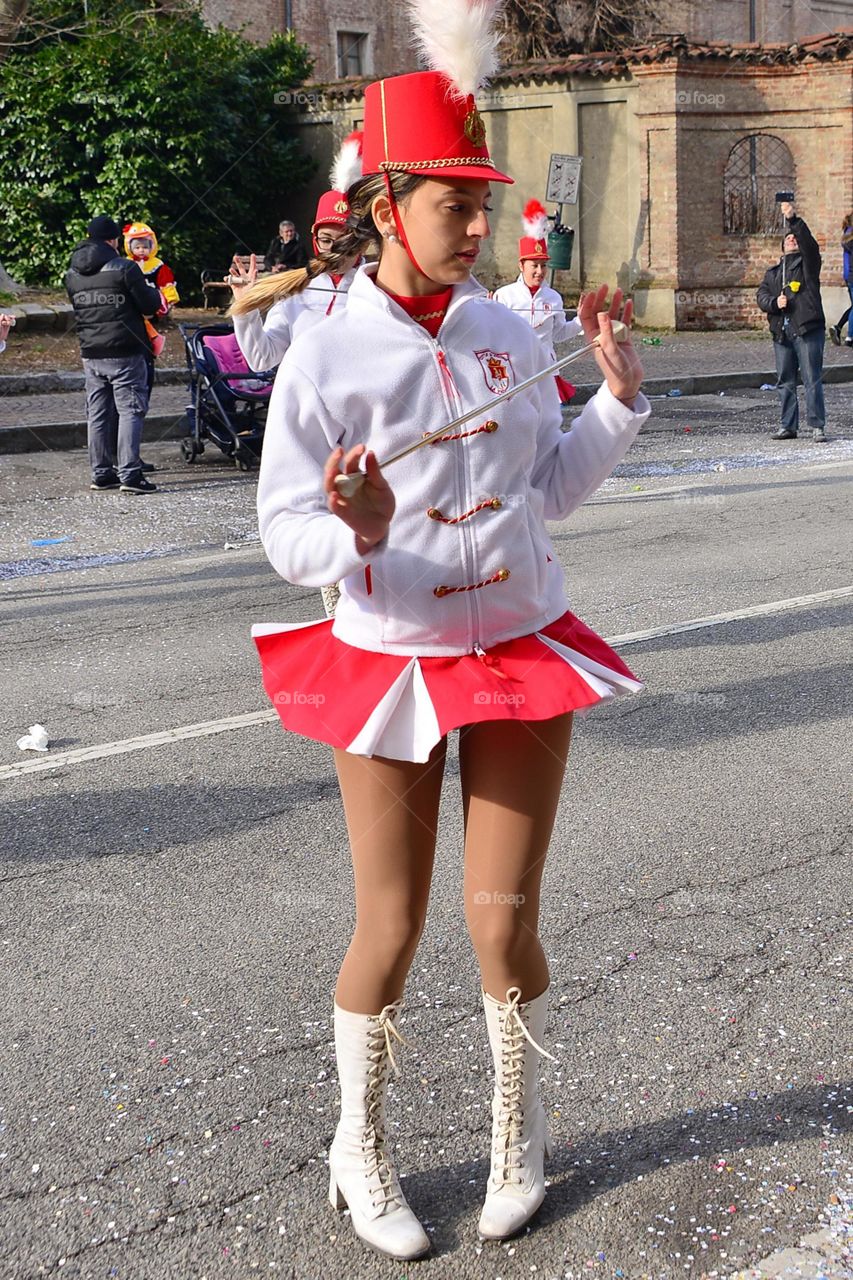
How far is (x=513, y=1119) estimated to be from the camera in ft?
8.82

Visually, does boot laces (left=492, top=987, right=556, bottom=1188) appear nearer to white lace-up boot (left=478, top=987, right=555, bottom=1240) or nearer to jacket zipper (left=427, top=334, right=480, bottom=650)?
white lace-up boot (left=478, top=987, right=555, bottom=1240)

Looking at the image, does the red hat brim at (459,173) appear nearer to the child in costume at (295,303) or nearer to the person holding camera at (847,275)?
the child in costume at (295,303)

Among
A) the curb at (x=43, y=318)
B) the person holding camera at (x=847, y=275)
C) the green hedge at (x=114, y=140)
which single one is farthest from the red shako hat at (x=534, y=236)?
→ the green hedge at (x=114, y=140)

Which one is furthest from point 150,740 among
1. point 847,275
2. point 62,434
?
point 847,275

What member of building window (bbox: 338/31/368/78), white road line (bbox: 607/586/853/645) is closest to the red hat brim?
white road line (bbox: 607/586/853/645)

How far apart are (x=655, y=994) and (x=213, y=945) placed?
1.14 meters

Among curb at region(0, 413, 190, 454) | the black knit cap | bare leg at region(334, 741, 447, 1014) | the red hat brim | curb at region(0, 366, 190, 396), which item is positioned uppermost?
the red hat brim

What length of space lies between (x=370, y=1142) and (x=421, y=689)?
2.71 feet

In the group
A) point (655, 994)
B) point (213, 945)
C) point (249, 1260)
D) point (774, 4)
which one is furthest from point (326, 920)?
point (774, 4)

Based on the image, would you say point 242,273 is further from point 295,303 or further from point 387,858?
point 387,858

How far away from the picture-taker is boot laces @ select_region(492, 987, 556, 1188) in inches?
105

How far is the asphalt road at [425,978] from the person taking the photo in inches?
108

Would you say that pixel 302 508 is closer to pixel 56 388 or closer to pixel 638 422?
pixel 638 422

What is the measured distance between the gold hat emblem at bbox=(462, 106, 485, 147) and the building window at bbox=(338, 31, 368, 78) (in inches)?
1474
